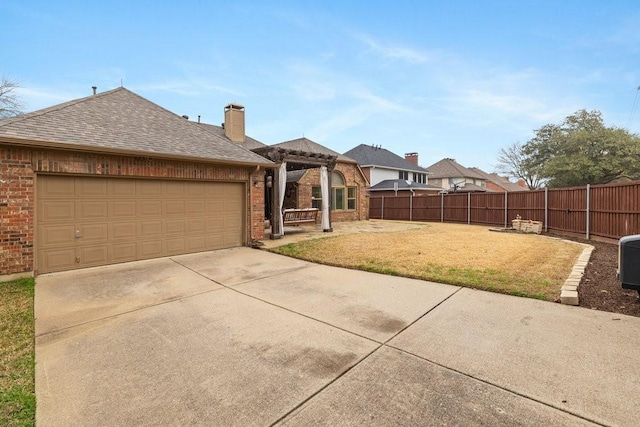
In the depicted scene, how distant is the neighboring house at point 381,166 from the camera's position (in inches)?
1116

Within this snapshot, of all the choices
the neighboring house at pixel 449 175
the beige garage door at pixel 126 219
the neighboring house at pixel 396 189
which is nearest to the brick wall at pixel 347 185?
the neighboring house at pixel 396 189

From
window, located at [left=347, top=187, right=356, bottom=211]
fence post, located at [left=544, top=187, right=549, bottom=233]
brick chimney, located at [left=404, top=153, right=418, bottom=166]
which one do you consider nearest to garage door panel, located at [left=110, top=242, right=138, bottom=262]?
window, located at [left=347, top=187, right=356, bottom=211]

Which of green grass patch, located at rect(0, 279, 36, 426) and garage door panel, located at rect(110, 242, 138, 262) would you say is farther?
garage door panel, located at rect(110, 242, 138, 262)

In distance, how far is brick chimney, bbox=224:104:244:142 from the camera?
53.5 feet

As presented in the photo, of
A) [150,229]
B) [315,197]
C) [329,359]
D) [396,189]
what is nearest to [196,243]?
[150,229]

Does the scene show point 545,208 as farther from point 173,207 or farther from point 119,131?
point 119,131

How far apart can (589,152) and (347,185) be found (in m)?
28.4

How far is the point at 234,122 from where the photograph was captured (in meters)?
16.5

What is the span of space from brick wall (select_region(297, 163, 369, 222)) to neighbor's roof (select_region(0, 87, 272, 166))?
708 centimetres

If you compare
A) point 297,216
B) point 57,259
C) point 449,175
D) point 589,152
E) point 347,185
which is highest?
point 589,152

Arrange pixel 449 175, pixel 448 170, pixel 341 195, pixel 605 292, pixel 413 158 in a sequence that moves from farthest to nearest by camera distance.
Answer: pixel 448 170
pixel 449 175
pixel 413 158
pixel 341 195
pixel 605 292

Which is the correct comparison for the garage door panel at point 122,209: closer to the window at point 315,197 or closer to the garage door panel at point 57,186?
the garage door panel at point 57,186

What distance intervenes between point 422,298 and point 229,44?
486 inches

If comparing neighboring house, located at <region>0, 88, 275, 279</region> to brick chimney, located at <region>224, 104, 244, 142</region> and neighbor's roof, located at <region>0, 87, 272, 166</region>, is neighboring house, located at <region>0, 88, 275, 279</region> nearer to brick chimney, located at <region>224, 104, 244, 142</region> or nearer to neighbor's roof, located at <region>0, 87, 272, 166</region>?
neighbor's roof, located at <region>0, 87, 272, 166</region>
